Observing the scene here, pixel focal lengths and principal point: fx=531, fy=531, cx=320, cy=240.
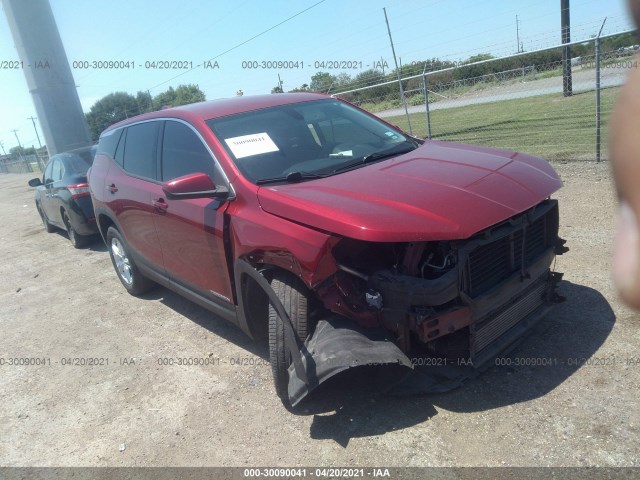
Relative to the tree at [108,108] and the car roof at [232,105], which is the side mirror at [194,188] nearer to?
the car roof at [232,105]

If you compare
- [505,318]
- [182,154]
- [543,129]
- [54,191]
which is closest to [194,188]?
[182,154]

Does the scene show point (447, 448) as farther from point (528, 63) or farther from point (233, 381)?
point (528, 63)

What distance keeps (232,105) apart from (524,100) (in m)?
19.7

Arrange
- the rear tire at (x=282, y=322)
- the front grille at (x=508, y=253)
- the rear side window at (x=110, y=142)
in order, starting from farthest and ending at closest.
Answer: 1. the rear side window at (x=110, y=142)
2. the rear tire at (x=282, y=322)
3. the front grille at (x=508, y=253)

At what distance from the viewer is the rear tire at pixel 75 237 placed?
8.73 meters

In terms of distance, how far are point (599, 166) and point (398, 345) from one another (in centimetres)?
634

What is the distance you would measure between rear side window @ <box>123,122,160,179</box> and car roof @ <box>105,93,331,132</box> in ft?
0.45

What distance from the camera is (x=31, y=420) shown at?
3830 mm

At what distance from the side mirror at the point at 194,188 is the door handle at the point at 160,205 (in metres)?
0.79

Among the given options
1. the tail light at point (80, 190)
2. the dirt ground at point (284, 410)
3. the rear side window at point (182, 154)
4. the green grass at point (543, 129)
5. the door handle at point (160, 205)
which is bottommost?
the dirt ground at point (284, 410)

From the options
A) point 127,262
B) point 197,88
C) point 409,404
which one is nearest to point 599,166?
point 409,404

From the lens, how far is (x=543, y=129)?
11.9 m

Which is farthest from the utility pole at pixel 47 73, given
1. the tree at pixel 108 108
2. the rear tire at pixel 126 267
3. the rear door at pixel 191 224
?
the tree at pixel 108 108

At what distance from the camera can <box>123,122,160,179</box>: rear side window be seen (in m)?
4.74
